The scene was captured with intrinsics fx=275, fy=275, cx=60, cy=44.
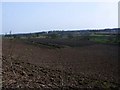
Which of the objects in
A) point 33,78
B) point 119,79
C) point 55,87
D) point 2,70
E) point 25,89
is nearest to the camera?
point 25,89

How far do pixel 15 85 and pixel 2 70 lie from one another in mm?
1909

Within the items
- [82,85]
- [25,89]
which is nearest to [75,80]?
[82,85]

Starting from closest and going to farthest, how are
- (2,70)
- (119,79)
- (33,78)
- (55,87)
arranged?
(55,87)
(33,78)
(2,70)
(119,79)

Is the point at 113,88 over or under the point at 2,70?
under

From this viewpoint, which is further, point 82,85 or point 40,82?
point 82,85

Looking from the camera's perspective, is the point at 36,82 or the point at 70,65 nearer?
the point at 36,82

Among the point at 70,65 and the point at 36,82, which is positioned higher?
the point at 36,82

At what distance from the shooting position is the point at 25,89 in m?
7.91

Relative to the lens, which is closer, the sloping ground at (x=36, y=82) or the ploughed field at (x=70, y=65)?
the sloping ground at (x=36, y=82)

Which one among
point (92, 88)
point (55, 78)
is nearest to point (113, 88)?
point (92, 88)

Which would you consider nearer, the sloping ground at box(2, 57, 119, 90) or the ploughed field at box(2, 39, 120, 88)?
the sloping ground at box(2, 57, 119, 90)

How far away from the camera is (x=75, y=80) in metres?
10.1

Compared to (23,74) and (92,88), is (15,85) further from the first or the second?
(92,88)

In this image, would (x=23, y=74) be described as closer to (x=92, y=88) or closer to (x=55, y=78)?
(x=55, y=78)
